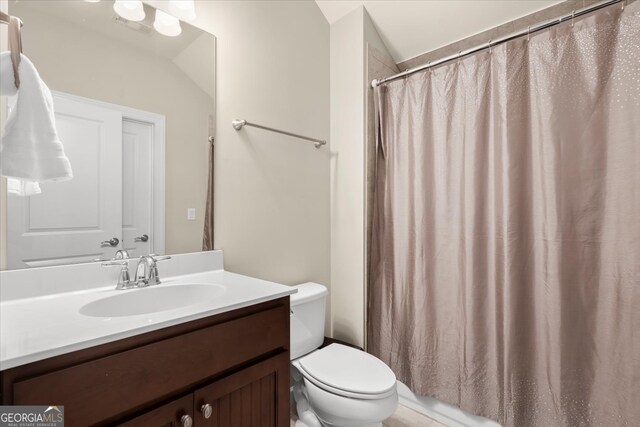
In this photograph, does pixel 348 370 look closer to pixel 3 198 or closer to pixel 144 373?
pixel 144 373

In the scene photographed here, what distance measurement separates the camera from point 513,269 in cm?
145

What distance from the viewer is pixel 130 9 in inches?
48.7

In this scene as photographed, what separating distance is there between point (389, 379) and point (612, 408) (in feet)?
2.83

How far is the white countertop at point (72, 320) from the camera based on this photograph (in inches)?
25.1

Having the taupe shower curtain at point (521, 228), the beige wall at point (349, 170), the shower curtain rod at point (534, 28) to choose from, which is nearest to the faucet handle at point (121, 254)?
the beige wall at point (349, 170)

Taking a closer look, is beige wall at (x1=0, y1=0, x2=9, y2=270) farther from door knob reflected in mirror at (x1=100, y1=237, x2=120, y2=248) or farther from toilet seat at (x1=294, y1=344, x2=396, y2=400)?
toilet seat at (x1=294, y1=344, x2=396, y2=400)

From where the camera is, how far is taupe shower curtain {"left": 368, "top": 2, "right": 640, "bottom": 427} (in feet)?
4.03

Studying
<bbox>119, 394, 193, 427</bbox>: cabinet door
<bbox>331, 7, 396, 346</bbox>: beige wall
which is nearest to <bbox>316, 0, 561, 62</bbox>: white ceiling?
<bbox>331, 7, 396, 346</bbox>: beige wall

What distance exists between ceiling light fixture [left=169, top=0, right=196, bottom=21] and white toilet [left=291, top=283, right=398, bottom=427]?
4.50 ft

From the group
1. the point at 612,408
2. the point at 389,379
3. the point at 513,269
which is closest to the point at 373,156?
the point at 513,269

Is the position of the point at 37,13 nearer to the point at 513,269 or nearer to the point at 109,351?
the point at 109,351

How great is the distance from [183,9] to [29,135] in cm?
85

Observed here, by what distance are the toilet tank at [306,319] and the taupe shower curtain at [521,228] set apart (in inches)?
17.7

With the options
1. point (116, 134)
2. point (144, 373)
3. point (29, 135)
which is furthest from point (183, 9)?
point (144, 373)
